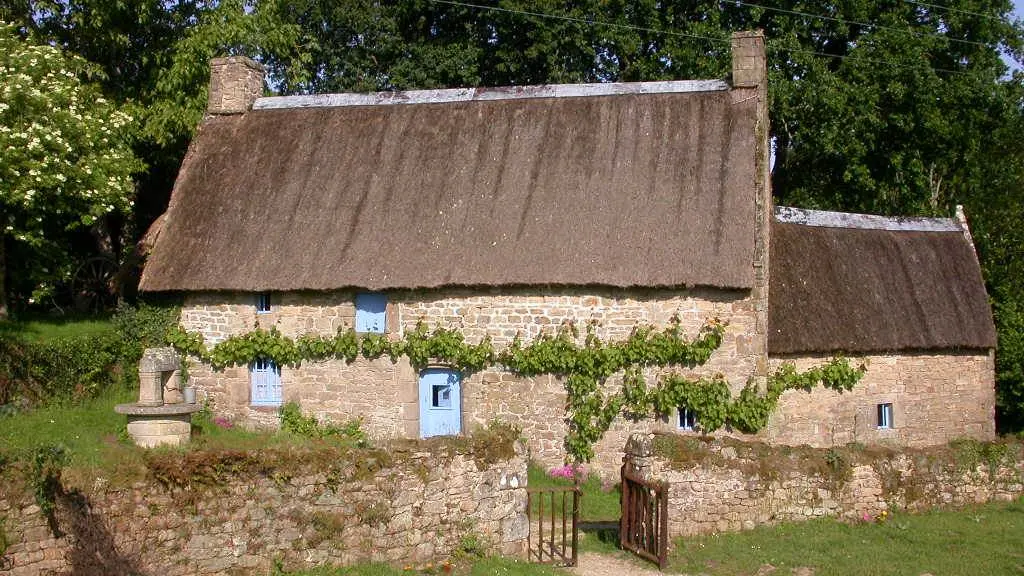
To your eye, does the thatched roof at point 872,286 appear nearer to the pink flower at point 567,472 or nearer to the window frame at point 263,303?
the pink flower at point 567,472

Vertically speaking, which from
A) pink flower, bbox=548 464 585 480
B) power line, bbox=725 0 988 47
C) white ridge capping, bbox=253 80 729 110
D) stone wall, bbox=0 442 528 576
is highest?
power line, bbox=725 0 988 47

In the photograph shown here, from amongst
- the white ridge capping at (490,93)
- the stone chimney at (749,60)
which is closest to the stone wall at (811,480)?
the stone chimney at (749,60)

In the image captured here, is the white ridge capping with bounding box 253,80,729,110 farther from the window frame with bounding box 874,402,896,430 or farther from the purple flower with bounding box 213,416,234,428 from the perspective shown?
the purple flower with bounding box 213,416,234,428

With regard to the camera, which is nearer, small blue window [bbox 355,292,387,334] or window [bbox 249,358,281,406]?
small blue window [bbox 355,292,387,334]

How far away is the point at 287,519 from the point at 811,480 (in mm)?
7206

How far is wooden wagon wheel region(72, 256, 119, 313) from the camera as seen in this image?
834 inches

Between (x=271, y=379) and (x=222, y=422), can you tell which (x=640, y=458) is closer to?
(x=271, y=379)

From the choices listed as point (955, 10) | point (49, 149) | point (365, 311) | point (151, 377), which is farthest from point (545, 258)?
point (955, 10)

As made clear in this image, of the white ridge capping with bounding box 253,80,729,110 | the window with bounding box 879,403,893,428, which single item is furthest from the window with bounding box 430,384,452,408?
the window with bounding box 879,403,893,428

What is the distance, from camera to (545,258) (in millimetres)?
15828

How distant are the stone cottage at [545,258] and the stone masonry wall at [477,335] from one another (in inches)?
1.4

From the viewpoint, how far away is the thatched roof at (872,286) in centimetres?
1662

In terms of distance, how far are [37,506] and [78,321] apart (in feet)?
34.0

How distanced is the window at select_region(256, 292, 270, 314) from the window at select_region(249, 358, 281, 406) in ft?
2.90
